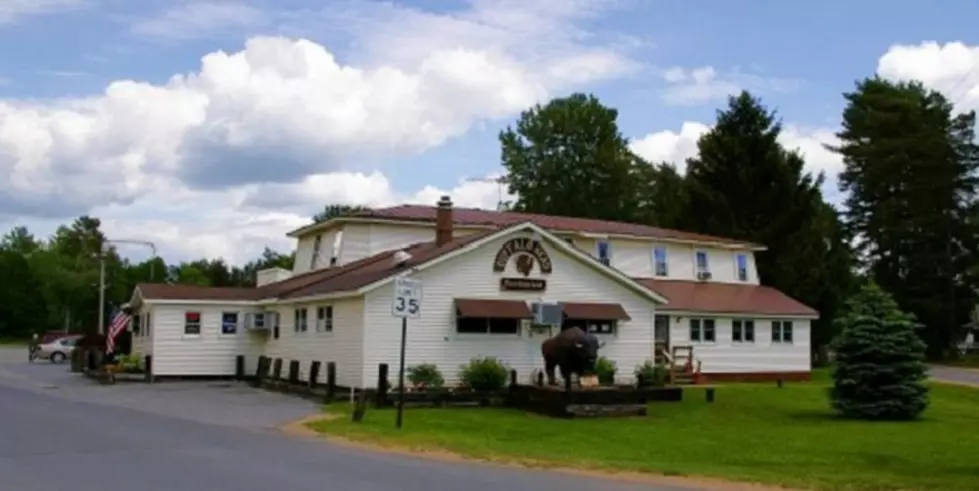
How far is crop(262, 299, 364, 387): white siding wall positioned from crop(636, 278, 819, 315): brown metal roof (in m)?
12.4

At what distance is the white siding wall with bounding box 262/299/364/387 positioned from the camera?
31953 millimetres

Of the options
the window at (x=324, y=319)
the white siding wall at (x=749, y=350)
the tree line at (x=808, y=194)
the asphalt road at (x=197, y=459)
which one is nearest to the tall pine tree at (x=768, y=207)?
the tree line at (x=808, y=194)

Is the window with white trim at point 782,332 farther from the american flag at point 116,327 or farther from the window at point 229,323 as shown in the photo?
the american flag at point 116,327

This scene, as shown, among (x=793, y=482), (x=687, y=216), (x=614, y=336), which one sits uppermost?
(x=687, y=216)

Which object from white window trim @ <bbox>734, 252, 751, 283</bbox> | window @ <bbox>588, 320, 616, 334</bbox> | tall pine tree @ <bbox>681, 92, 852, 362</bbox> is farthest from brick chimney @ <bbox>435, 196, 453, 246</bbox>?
tall pine tree @ <bbox>681, 92, 852, 362</bbox>

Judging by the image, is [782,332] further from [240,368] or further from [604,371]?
[240,368]

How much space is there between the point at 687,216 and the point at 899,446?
133 feet

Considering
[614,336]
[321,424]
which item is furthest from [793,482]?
[614,336]

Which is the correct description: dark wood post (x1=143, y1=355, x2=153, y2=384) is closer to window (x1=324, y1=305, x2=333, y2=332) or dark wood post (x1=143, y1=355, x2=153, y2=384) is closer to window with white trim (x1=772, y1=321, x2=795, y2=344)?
window (x1=324, y1=305, x2=333, y2=332)

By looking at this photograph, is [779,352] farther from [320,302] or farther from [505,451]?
[505,451]

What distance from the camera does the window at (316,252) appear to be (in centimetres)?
4428

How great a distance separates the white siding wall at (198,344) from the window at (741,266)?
65.8 ft

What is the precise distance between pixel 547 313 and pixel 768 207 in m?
29.5

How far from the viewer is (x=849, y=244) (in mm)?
75750
